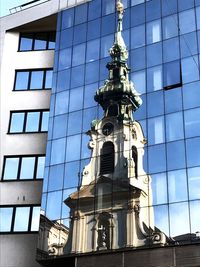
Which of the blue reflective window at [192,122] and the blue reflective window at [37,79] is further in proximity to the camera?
the blue reflective window at [37,79]

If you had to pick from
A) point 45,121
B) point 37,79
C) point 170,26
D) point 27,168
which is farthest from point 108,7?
point 27,168

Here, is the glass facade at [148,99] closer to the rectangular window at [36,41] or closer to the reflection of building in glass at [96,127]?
the reflection of building in glass at [96,127]

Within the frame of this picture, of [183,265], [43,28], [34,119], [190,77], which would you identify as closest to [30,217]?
[34,119]

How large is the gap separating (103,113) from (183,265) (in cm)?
1045

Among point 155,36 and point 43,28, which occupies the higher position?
point 43,28

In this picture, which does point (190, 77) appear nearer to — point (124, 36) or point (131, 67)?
point (131, 67)

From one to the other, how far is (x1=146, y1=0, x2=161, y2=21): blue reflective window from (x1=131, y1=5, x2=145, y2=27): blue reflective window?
14.2 inches

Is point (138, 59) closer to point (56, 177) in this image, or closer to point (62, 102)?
point (62, 102)

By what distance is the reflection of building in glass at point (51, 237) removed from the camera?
27.0m

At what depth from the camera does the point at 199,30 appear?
29.7 metres

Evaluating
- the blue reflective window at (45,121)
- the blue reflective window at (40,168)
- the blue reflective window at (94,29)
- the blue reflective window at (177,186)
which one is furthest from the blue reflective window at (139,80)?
the blue reflective window at (40,168)

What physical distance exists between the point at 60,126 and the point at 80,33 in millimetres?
7230

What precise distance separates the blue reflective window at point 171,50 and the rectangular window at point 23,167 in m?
10.4

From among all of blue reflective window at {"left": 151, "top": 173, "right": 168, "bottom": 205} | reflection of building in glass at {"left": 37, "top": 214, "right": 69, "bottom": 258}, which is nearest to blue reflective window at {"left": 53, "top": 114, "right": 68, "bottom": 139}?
reflection of building in glass at {"left": 37, "top": 214, "right": 69, "bottom": 258}
